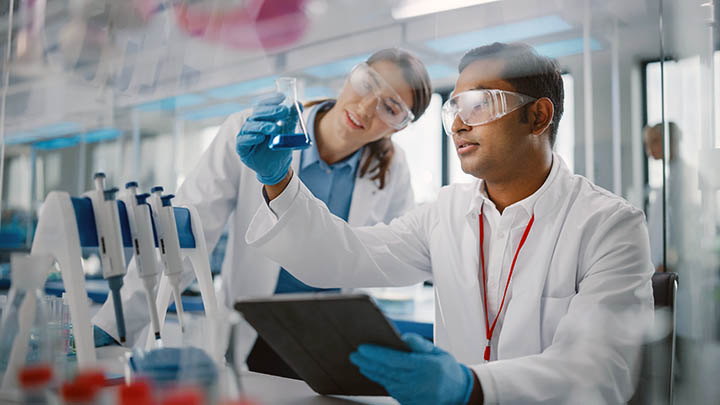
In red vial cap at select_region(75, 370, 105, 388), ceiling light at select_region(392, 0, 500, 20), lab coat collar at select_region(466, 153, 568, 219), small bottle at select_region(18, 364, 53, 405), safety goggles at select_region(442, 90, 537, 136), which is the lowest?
small bottle at select_region(18, 364, 53, 405)

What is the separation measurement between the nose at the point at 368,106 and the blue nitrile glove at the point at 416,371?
99 cm

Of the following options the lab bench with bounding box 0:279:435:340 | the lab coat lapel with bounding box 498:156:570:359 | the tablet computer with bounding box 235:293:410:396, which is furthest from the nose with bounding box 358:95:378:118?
the tablet computer with bounding box 235:293:410:396

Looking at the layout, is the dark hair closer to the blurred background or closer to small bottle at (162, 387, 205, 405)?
the blurred background

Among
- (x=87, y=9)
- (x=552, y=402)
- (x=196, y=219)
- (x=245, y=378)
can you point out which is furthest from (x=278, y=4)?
(x=552, y=402)

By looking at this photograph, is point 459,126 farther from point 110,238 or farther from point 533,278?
point 110,238

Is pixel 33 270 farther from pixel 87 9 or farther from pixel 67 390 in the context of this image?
pixel 87 9

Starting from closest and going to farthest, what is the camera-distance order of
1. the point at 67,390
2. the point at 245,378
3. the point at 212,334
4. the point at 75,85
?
1. the point at 67,390
2. the point at 212,334
3. the point at 245,378
4. the point at 75,85

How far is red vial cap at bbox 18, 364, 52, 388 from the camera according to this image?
697 mm

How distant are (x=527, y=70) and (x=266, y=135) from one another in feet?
2.33

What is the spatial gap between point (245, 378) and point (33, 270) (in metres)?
0.51

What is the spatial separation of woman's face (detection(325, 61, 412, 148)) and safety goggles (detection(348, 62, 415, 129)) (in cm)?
1

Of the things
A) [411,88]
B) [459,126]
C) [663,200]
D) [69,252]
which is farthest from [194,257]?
[663,200]

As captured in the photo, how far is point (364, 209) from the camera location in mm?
2051

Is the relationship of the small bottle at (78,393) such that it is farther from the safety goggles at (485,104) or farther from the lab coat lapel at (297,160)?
the lab coat lapel at (297,160)
